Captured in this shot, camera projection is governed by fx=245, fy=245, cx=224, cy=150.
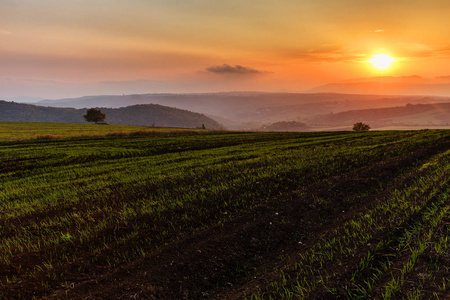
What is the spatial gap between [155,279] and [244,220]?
11.9ft

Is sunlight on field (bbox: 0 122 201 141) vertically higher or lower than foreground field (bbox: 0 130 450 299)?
higher

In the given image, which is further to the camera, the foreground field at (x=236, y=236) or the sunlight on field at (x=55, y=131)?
the sunlight on field at (x=55, y=131)

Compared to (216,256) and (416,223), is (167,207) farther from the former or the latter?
(416,223)

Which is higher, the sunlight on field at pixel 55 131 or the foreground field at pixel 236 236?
the sunlight on field at pixel 55 131

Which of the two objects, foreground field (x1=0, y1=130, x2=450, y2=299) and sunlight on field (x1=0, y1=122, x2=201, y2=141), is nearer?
foreground field (x1=0, y1=130, x2=450, y2=299)

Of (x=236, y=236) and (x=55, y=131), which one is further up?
(x=55, y=131)

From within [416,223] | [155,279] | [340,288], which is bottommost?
[155,279]

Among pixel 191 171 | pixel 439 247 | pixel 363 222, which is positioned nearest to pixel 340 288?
pixel 439 247

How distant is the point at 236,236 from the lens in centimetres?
755

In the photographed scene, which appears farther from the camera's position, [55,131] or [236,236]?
[55,131]

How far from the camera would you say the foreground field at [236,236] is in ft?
17.7

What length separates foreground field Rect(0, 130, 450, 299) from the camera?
17.7 feet

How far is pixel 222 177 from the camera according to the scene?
1398 centimetres

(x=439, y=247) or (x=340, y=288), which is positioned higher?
(x=439, y=247)
